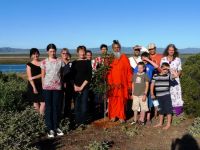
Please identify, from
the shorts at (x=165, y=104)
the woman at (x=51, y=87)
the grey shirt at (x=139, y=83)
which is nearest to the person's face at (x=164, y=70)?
the grey shirt at (x=139, y=83)

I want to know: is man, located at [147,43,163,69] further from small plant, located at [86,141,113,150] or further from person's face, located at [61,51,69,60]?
small plant, located at [86,141,113,150]

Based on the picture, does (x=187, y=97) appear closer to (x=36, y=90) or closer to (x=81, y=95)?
(x=81, y=95)

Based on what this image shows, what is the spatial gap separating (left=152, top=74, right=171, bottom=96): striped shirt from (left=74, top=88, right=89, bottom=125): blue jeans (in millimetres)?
1668

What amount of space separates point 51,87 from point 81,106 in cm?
132

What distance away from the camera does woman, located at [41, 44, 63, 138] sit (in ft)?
28.8

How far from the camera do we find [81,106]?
9.90 m

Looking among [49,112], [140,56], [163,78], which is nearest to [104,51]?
[140,56]

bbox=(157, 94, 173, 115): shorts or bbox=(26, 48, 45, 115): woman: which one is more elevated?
bbox=(26, 48, 45, 115): woman

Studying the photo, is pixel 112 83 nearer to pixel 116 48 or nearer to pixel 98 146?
pixel 116 48

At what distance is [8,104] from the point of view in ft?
33.2

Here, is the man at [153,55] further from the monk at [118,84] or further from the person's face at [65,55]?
the person's face at [65,55]

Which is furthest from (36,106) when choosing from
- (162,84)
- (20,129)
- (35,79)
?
(162,84)

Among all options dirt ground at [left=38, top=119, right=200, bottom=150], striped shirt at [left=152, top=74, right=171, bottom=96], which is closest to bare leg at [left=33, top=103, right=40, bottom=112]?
dirt ground at [left=38, top=119, right=200, bottom=150]

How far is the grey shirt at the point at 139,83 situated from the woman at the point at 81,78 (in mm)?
1145
